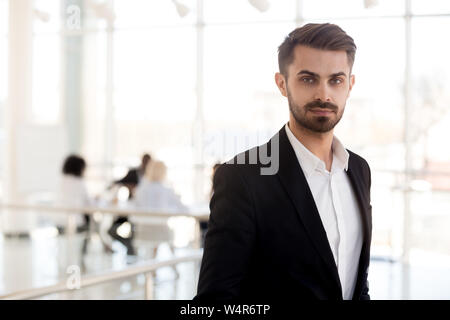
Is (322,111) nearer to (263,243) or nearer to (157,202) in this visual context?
(263,243)

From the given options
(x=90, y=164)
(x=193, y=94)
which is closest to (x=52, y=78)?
(x=90, y=164)

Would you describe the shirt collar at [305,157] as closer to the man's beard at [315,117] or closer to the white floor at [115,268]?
the man's beard at [315,117]

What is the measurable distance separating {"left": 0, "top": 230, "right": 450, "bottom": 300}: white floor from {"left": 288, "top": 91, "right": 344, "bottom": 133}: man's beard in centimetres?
381

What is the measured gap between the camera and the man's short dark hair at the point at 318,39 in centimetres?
118

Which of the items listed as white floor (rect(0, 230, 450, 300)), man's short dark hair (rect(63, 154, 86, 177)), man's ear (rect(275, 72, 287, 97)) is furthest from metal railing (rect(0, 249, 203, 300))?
man's short dark hair (rect(63, 154, 86, 177))

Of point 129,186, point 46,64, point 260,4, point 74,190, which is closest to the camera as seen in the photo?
point 260,4

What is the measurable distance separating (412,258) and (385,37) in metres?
2.75

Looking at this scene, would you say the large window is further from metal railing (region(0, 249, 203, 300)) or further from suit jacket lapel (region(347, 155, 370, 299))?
suit jacket lapel (region(347, 155, 370, 299))

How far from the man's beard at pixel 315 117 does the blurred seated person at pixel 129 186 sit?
6218 millimetres

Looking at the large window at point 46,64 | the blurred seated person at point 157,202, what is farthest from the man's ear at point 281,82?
the large window at point 46,64

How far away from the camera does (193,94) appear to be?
8.77 metres

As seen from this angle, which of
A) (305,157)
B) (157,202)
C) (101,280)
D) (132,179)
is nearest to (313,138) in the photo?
(305,157)

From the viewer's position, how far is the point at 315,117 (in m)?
1.20

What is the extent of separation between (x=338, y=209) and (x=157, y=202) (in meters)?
5.32
